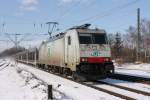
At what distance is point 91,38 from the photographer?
2062 centimetres

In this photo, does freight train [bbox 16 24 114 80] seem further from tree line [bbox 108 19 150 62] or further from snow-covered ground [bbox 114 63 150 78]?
tree line [bbox 108 19 150 62]

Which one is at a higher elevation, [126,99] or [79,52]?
[79,52]

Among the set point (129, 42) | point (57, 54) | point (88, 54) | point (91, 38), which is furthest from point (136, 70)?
point (129, 42)

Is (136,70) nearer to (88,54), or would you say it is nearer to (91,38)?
(91,38)

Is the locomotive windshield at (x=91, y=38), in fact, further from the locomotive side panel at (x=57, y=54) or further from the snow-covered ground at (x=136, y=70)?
the snow-covered ground at (x=136, y=70)

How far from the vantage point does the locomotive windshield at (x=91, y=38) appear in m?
20.5

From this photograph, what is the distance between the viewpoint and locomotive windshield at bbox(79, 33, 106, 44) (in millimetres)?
20469

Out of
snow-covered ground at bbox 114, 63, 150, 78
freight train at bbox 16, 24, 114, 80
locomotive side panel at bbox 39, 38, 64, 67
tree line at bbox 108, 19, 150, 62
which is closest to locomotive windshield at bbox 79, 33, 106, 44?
freight train at bbox 16, 24, 114, 80

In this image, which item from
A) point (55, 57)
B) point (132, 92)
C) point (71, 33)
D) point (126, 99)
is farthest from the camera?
point (55, 57)

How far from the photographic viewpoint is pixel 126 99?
12.9m

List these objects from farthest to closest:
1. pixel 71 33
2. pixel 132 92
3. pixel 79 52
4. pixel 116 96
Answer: pixel 71 33 → pixel 79 52 → pixel 132 92 → pixel 116 96

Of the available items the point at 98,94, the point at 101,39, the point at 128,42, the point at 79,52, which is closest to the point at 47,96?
the point at 98,94

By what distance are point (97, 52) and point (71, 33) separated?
7.62ft

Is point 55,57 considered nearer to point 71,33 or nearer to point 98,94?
point 71,33
